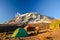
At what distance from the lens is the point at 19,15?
60.2m

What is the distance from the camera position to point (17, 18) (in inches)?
2355

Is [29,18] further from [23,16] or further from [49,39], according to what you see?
[49,39]

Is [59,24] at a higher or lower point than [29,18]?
lower

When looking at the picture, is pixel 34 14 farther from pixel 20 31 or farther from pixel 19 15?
pixel 20 31

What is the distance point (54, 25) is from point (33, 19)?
3659cm

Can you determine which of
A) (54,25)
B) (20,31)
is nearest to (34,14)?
(54,25)

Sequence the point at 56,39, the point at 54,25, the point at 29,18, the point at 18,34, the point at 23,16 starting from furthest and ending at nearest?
the point at 23,16 → the point at 29,18 → the point at 54,25 → the point at 18,34 → the point at 56,39

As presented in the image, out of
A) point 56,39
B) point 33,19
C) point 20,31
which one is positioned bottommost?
point 56,39

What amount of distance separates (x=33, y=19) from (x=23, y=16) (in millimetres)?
5146

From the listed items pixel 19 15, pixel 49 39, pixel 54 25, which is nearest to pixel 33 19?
pixel 19 15

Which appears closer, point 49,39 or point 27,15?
point 49,39

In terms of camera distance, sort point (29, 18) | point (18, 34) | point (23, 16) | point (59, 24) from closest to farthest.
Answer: point (18, 34), point (59, 24), point (29, 18), point (23, 16)

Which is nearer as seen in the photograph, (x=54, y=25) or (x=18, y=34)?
(x=18, y=34)

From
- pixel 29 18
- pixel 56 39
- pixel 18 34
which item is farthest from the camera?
pixel 29 18
